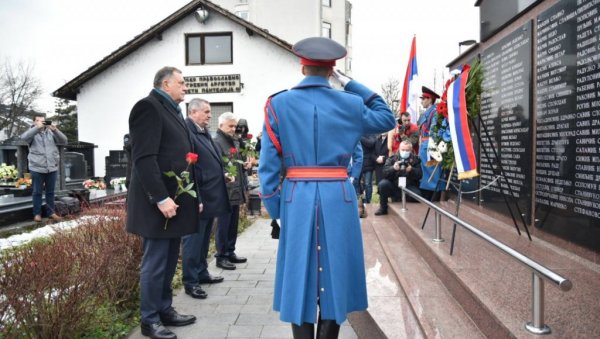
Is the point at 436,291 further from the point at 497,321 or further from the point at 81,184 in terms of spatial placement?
the point at 81,184

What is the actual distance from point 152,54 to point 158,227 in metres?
20.5

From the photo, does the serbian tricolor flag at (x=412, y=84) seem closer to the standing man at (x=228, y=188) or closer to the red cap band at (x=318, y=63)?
the standing man at (x=228, y=188)

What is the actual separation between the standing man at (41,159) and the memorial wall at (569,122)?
334 inches

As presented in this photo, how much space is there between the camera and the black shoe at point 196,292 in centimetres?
469

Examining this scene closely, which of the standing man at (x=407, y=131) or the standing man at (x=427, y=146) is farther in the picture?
the standing man at (x=407, y=131)

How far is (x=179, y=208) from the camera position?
3695 mm

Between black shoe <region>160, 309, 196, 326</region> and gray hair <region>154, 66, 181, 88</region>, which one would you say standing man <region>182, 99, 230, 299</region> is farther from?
gray hair <region>154, 66, 181, 88</region>

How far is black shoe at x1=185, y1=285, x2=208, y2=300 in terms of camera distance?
185 inches

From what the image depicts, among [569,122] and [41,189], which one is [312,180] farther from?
[41,189]

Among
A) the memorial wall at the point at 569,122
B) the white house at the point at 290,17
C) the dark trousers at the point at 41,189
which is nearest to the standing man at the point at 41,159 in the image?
the dark trousers at the point at 41,189

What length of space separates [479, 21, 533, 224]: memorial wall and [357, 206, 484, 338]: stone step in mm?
1324

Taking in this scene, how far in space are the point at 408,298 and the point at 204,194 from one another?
2.33 m

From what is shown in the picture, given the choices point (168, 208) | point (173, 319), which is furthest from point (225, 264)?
point (168, 208)

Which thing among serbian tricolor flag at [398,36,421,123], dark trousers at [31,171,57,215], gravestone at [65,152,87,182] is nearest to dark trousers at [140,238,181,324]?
serbian tricolor flag at [398,36,421,123]
